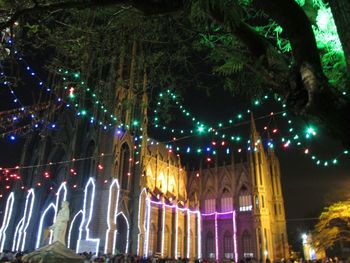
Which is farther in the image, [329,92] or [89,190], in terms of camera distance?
[89,190]

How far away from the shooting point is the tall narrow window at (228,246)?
4638 cm

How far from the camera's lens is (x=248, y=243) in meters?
45.1

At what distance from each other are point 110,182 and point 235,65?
90.4 feet

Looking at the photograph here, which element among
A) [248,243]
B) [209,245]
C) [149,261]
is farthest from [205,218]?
[149,261]

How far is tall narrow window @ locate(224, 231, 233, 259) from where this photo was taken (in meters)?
46.4

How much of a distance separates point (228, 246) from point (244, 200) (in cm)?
682

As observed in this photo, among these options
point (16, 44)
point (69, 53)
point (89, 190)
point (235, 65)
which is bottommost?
point (235, 65)

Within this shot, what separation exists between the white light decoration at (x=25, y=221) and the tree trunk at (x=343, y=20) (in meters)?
37.2

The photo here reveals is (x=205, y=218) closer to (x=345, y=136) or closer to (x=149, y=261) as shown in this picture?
(x=149, y=261)

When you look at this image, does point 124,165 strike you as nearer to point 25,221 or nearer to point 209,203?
point 25,221

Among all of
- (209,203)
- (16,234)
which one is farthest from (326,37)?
(209,203)

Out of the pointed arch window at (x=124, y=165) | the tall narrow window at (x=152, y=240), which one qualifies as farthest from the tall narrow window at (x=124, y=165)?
the tall narrow window at (x=152, y=240)

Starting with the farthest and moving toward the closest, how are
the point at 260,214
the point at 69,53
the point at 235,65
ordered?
1. the point at 260,214
2. the point at 69,53
3. the point at 235,65

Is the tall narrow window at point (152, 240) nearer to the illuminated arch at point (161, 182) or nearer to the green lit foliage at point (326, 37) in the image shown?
the illuminated arch at point (161, 182)
